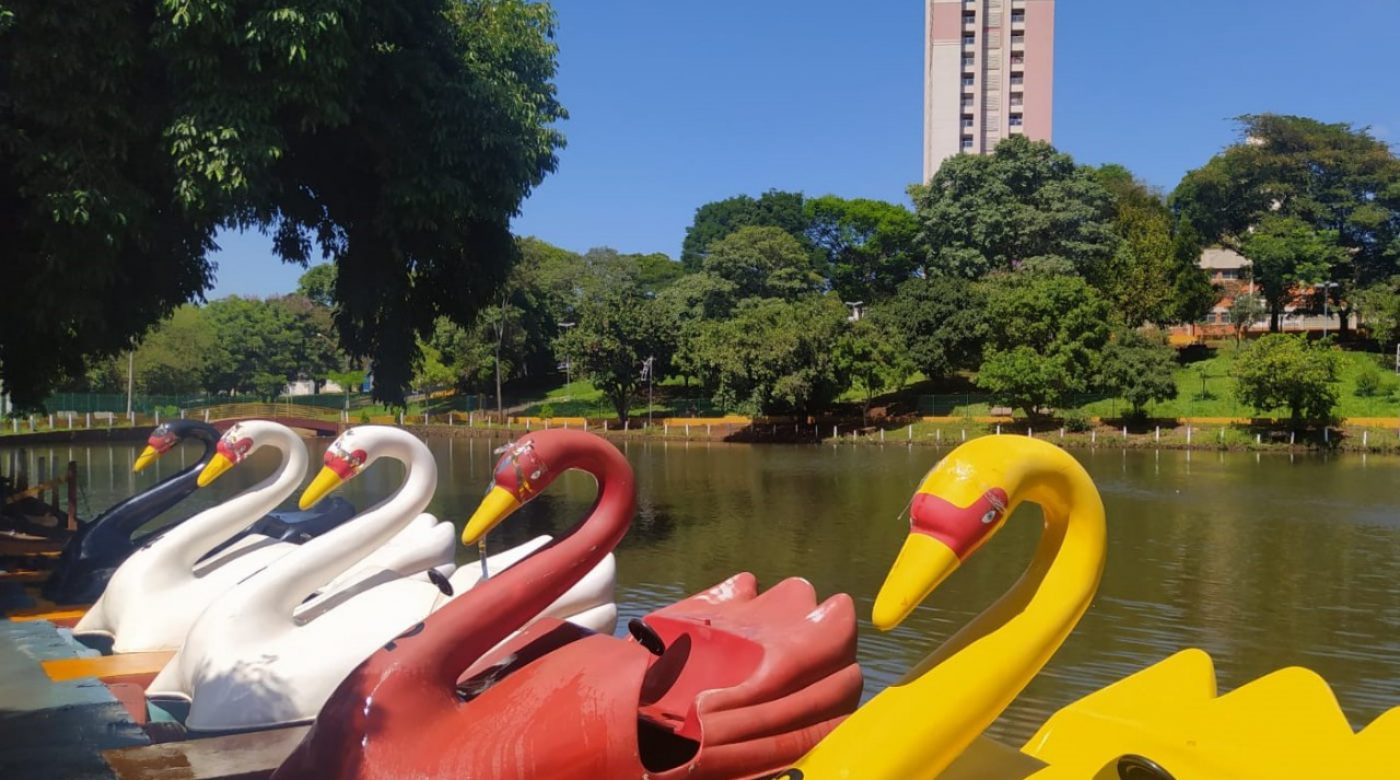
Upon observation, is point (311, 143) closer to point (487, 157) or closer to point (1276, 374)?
point (487, 157)

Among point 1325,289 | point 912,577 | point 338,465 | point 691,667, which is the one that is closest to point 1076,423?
point 1325,289

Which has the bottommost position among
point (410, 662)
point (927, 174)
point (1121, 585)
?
point (1121, 585)

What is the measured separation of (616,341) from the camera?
4269 cm

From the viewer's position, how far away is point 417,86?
13.9 metres

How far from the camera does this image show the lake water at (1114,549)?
10.1m

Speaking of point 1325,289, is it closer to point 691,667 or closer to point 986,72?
point 986,72

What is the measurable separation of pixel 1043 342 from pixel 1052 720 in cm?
3660

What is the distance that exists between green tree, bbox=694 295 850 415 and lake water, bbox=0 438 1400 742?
26.6 ft

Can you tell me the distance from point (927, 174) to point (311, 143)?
65.7 meters

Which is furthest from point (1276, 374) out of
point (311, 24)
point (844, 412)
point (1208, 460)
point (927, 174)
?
point (927, 174)

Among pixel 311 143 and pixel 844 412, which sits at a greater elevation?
pixel 311 143

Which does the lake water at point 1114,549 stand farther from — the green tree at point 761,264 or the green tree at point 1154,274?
the green tree at point 761,264

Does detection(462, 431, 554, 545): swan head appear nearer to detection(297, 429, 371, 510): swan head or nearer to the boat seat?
the boat seat

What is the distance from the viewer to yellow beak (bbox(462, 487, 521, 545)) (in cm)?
607
